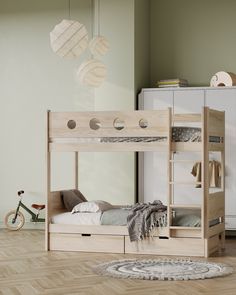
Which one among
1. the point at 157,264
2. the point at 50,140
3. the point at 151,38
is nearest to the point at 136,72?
the point at 151,38

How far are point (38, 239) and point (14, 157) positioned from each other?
1.55 metres

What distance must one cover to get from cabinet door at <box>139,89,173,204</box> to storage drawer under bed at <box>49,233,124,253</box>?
5.06 feet

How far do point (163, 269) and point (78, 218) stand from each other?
54.4 inches

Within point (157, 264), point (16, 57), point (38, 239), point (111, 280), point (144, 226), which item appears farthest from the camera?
point (16, 57)

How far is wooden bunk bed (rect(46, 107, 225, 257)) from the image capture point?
20.3 feet

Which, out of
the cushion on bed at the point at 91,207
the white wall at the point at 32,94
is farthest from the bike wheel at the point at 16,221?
the cushion on bed at the point at 91,207

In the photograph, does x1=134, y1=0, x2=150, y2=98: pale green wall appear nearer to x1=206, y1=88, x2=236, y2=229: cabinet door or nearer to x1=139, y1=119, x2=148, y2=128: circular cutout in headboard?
x1=206, y1=88, x2=236, y2=229: cabinet door

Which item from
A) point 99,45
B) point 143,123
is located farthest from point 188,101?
point 143,123

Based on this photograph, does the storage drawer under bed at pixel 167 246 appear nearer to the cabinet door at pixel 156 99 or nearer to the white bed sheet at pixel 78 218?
the white bed sheet at pixel 78 218

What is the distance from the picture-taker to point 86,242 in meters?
6.54

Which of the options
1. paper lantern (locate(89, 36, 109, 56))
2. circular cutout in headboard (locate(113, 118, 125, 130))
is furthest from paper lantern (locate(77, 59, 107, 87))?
circular cutout in headboard (locate(113, 118, 125, 130))

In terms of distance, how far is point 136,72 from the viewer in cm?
808

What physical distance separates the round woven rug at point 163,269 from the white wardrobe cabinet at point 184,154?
1949 mm

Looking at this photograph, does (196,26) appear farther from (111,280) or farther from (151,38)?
(111,280)
